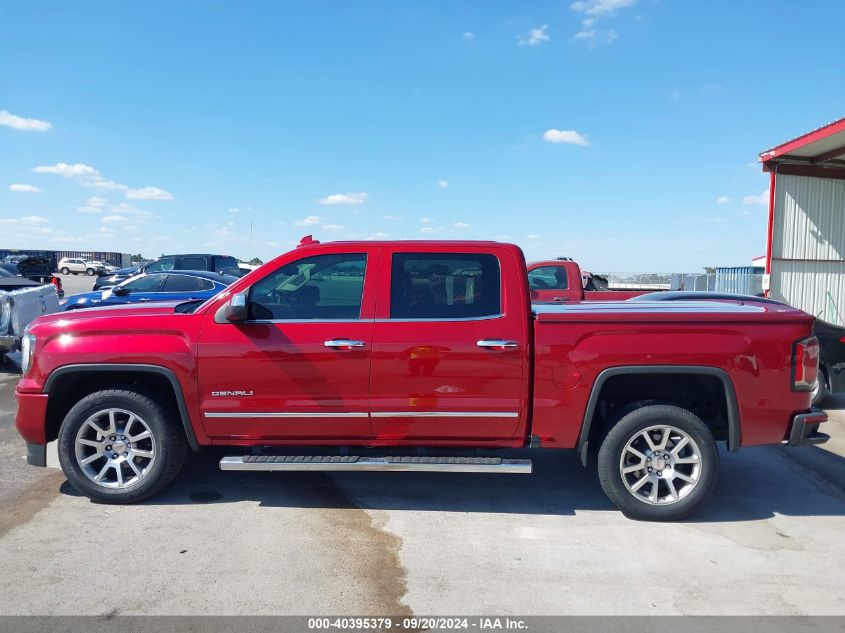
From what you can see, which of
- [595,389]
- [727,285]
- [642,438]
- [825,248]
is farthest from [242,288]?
[727,285]

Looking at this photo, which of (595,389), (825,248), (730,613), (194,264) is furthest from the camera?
(194,264)

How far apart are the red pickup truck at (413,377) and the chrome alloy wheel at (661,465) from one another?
1 centimetres

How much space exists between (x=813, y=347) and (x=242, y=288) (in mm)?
4046

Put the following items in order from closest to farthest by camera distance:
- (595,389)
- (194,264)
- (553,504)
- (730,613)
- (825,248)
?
(730,613)
(595,389)
(553,504)
(825,248)
(194,264)

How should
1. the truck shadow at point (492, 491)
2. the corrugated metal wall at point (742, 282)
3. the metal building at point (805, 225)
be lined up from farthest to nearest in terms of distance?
1. the corrugated metal wall at point (742, 282)
2. the metal building at point (805, 225)
3. the truck shadow at point (492, 491)

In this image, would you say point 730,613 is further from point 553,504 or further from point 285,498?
point 285,498

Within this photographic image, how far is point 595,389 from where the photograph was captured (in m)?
4.36

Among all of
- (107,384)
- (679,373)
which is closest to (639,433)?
(679,373)

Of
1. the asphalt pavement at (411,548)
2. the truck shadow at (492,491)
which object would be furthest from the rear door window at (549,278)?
the asphalt pavement at (411,548)

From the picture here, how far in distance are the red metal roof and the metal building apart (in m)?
0.03

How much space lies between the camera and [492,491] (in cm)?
508

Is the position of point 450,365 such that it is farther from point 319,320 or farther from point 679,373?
point 679,373

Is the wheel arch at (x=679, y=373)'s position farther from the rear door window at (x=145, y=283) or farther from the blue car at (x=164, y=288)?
the rear door window at (x=145, y=283)

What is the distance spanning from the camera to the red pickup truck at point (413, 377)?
4352 mm
